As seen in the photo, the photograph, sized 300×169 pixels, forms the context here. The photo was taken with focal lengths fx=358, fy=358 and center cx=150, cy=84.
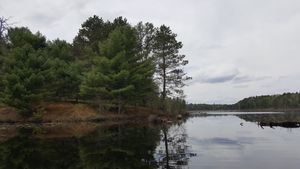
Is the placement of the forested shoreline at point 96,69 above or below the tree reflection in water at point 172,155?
above

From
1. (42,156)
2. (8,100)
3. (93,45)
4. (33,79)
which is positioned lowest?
(42,156)

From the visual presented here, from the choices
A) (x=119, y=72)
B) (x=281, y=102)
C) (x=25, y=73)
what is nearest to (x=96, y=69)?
(x=119, y=72)

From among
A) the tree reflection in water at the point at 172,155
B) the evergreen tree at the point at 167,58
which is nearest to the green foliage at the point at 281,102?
the evergreen tree at the point at 167,58

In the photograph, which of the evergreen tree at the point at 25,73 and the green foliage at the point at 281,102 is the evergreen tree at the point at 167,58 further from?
the green foliage at the point at 281,102

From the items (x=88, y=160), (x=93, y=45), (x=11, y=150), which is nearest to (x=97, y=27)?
(x=93, y=45)

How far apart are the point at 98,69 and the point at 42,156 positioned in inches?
1200

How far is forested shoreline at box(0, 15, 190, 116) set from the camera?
40.5m

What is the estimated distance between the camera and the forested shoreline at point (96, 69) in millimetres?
40531

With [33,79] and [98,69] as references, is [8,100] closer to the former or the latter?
[33,79]

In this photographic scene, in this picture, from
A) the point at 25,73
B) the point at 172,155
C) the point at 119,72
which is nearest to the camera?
the point at 172,155

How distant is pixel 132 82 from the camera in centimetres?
4638

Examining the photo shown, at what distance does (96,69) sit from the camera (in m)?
46.9

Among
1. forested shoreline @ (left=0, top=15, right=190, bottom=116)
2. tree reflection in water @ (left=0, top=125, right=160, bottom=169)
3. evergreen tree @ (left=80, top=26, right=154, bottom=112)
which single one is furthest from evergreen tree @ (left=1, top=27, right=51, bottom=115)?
tree reflection in water @ (left=0, top=125, right=160, bottom=169)

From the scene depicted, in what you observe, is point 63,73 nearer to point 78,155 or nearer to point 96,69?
point 96,69
